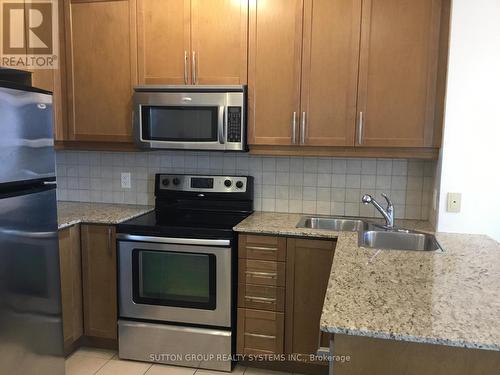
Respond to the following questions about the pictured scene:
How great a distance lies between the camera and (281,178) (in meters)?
2.82

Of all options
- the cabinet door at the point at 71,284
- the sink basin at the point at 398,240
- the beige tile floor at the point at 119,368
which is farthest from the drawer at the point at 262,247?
A: the cabinet door at the point at 71,284

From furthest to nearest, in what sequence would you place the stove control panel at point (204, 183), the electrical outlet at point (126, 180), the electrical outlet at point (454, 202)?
the electrical outlet at point (126, 180) < the stove control panel at point (204, 183) < the electrical outlet at point (454, 202)

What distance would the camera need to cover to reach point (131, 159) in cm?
303

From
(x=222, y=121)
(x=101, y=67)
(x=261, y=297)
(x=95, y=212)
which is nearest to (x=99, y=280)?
(x=95, y=212)

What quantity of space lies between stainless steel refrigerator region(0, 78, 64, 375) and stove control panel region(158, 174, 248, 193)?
968 mm

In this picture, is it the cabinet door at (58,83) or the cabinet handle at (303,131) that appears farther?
the cabinet door at (58,83)

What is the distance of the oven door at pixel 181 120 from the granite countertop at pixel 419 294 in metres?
0.98

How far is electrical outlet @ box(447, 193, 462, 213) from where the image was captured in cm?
224

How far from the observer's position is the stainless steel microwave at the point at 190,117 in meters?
2.44

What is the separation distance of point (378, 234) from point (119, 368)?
5.61 ft

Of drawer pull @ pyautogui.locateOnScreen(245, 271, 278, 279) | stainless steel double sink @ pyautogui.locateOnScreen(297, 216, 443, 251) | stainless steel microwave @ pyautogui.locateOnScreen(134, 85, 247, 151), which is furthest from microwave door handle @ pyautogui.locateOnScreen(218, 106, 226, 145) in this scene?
drawer pull @ pyautogui.locateOnScreen(245, 271, 278, 279)

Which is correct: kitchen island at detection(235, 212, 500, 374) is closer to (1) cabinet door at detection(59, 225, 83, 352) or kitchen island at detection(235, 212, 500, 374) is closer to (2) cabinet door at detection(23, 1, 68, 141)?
(1) cabinet door at detection(59, 225, 83, 352)

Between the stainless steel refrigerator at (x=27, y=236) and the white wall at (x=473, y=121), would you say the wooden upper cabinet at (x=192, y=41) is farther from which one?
the white wall at (x=473, y=121)

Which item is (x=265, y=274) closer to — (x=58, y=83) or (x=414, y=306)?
(x=414, y=306)
